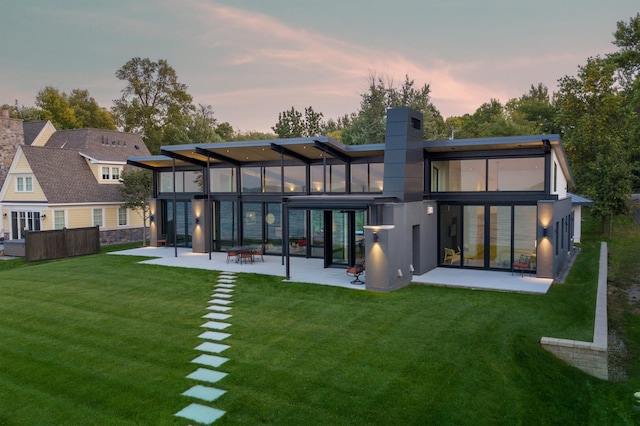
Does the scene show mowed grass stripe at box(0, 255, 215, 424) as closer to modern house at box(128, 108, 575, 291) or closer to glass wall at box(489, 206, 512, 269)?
modern house at box(128, 108, 575, 291)

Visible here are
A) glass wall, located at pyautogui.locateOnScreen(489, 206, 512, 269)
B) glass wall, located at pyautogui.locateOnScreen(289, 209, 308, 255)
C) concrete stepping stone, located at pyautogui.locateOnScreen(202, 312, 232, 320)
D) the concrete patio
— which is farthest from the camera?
glass wall, located at pyautogui.locateOnScreen(289, 209, 308, 255)

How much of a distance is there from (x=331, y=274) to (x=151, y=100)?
40296 millimetres

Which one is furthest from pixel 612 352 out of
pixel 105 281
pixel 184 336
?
pixel 105 281

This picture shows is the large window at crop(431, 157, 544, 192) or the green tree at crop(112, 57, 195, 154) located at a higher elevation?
the green tree at crop(112, 57, 195, 154)

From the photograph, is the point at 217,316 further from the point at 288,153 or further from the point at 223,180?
the point at 223,180

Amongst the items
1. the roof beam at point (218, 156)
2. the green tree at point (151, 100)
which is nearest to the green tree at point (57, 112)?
the green tree at point (151, 100)

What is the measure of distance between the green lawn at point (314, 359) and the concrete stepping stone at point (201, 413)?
0.13 m

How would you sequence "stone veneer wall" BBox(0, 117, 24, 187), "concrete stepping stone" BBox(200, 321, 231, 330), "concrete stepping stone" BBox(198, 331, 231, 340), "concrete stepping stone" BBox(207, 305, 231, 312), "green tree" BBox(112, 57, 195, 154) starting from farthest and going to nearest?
1. "green tree" BBox(112, 57, 195, 154)
2. "stone veneer wall" BBox(0, 117, 24, 187)
3. "concrete stepping stone" BBox(207, 305, 231, 312)
4. "concrete stepping stone" BBox(200, 321, 231, 330)
5. "concrete stepping stone" BBox(198, 331, 231, 340)

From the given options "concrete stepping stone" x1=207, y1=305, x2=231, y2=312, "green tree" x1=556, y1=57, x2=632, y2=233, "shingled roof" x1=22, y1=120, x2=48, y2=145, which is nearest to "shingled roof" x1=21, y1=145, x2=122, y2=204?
"shingled roof" x1=22, y1=120, x2=48, y2=145

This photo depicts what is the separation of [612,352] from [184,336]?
9.03 m

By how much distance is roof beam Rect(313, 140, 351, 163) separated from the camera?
1469 cm

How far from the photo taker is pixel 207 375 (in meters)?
6.99

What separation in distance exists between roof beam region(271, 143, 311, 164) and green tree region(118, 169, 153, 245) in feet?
35.1

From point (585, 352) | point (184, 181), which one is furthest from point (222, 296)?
point (184, 181)
